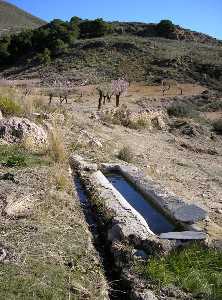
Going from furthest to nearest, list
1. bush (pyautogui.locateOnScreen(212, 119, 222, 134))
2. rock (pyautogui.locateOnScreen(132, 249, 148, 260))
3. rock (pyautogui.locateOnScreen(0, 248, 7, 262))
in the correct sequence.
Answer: bush (pyautogui.locateOnScreen(212, 119, 222, 134)), rock (pyautogui.locateOnScreen(132, 249, 148, 260)), rock (pyautogui.locateOnScreen(0, 248, 7, 262))

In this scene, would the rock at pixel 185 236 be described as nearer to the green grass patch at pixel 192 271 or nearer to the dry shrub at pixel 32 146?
the green grass patch at pixel 192 271

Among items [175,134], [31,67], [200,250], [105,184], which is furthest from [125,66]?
[200,250]

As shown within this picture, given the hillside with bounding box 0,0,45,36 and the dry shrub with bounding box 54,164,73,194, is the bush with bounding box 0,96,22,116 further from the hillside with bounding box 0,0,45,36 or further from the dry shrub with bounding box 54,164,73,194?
the hillside with bounding box 0,0,45,36

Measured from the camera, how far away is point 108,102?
26.6 meters

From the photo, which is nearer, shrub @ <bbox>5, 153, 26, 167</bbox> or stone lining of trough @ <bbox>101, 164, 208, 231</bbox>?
stone lining of trough @ <bbox>101, 164, 208, 231</bbox>

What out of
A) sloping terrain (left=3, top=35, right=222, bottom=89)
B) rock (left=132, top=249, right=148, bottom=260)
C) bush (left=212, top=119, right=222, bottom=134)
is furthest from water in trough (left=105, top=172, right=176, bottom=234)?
sloping terrain (left=3, top=35, right=222, bottom=89)

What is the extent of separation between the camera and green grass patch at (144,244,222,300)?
5.97m

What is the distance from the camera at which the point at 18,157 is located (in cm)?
1038

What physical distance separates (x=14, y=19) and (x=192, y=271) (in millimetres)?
91935

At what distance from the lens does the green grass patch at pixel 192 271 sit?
235 inches

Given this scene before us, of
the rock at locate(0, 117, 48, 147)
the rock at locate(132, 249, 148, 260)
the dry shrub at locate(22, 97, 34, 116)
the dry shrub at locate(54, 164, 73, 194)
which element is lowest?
the rock at locate(132, 249, 148, 260)

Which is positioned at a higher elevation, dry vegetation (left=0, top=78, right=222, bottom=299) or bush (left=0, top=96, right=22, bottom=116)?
bush (left=0, top=96, right=22, bottom=116)

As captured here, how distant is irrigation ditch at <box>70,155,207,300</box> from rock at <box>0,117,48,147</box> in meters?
1.10

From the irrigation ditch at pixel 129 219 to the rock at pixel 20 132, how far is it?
110 centimetres
